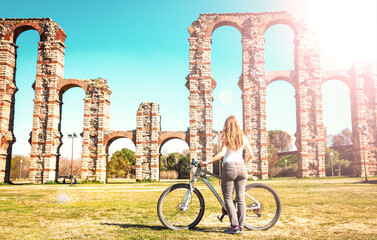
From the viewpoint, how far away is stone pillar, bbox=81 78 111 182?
24.4 metres

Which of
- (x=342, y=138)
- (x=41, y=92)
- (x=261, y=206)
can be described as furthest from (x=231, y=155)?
(x=342, y=138)

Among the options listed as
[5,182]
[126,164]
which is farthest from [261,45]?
[126,164]

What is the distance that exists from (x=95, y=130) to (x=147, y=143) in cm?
458

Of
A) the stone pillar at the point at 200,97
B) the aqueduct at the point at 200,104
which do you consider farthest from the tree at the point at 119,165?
the stone pillar at the point at 200,97

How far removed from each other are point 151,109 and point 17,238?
2102 centimetres

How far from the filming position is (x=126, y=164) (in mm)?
46156

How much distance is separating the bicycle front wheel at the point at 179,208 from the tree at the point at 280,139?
5872 cm

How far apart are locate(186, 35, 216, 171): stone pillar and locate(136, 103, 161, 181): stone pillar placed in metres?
2.98

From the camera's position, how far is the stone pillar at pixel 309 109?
23.9 m

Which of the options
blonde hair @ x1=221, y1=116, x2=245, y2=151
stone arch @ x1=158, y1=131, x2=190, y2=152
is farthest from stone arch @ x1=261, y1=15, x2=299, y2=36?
blonde hair @ x1=221, y1=116, x2=245, y2=151

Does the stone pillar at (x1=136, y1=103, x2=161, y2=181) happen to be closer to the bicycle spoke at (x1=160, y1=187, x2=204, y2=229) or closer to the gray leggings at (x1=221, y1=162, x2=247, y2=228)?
the bicycle spoke at (x1=160, y1=187, x2=204, y2=229)

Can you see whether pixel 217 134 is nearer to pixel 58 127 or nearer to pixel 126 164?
pixel 58 127

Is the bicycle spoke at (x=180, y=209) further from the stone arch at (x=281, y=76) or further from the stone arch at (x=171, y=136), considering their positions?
the stone arch at (x=281, y=76)

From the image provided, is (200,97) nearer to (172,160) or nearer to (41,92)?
(41,92)
